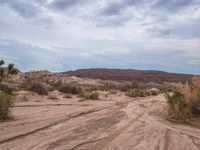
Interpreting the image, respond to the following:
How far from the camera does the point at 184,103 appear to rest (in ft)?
66.5

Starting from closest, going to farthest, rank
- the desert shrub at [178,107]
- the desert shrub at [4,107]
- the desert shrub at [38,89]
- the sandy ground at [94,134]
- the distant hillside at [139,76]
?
the sandy ground at [94,134] → the desert shrub at [4,107] → the desert shrub at [178,107] → the desert shrub at [38,89] → the distant hillside at [139,76]

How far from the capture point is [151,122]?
17.6 metres

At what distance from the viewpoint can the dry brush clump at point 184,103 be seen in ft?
65.0

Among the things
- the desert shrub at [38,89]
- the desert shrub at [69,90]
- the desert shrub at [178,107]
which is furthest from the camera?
the desert shrub at [69,90]

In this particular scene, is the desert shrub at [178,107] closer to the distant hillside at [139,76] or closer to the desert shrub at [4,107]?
the desert shrub at [4,107]

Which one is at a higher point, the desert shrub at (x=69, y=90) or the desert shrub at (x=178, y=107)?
the desert shrub at (x=69, y=90)

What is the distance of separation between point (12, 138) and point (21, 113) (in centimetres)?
754

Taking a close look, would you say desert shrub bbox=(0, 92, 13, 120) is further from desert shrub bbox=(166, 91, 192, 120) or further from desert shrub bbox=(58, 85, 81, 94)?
desert shrub bbox=(58, 85, 81, 94)

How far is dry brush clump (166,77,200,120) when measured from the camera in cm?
1980

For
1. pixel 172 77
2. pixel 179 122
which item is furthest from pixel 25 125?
pixel 172 77

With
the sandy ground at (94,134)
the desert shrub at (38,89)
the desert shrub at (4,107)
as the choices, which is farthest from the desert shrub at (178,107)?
the desert shrub at (38,89)

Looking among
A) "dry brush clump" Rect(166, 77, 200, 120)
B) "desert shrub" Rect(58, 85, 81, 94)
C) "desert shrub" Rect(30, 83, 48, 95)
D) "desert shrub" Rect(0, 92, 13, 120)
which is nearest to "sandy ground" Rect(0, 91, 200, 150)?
"desert shrub" Rect(0, 92, 13, 120)

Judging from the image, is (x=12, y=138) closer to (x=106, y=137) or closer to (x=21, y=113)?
(x=106, y=137)

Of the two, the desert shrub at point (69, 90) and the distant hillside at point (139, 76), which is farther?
the distant hillside at point (139, 76)
